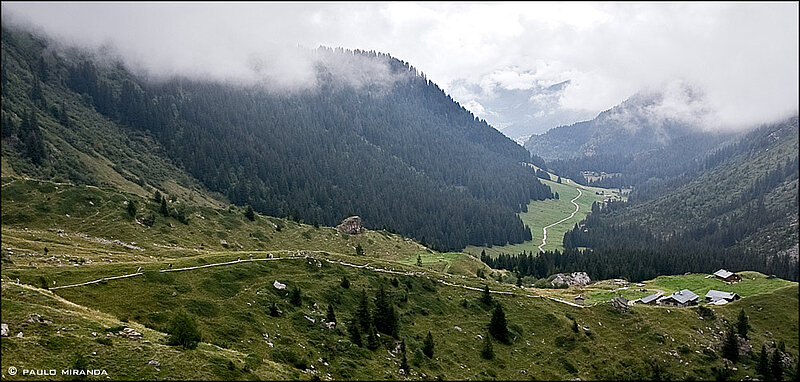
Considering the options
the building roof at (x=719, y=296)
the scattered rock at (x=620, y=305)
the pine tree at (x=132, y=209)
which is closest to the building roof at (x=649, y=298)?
the building roof at (x=719, y=296)

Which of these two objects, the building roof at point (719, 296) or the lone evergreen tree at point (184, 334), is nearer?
the lone evergreen tree at point (184, 334)

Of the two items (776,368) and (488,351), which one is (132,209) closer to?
(488,351)

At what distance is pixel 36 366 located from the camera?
30828 millimetres

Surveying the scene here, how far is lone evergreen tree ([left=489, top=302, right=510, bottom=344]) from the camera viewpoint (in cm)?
7662

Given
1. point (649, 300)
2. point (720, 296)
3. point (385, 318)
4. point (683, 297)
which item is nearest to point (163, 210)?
point (385, 318)

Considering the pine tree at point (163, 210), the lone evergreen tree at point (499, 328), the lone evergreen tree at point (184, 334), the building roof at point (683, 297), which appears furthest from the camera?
the pine tree at point (163, 210)

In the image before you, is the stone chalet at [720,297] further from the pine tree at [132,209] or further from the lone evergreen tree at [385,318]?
the pine tree at [132,209]

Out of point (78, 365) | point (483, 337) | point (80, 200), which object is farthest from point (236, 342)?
point (80, 200)

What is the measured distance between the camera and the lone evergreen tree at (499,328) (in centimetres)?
7662

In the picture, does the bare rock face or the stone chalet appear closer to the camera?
the stone chalet

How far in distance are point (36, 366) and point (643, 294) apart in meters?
132

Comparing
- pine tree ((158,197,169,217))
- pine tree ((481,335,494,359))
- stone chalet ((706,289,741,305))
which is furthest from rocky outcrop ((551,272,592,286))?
pine tree ((158,197,169,217))

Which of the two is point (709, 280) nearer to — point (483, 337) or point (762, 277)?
point (762, 277)

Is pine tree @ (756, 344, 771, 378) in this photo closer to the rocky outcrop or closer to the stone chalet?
the stone chalet
